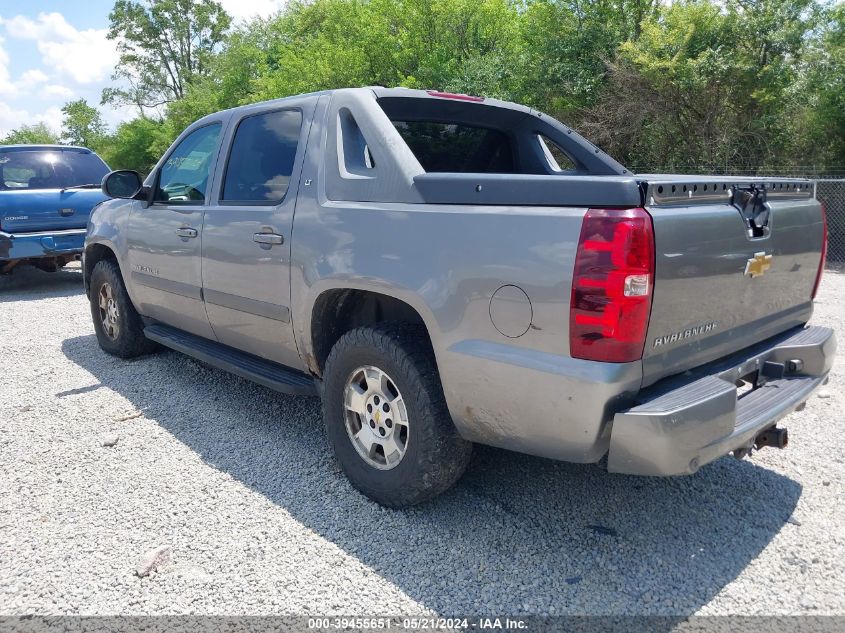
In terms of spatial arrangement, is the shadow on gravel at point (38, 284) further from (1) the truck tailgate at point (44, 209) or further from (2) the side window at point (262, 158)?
(2) the side window at point (262, 158)

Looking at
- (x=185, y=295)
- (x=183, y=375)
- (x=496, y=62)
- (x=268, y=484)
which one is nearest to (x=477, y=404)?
(x=268, y=484)

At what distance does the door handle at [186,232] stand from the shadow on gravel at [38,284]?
5.78 metres

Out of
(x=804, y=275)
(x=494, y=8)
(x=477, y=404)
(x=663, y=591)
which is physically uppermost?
(x=494, y=8)

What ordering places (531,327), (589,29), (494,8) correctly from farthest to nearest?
(494,8) → (589,29) → (531,327)

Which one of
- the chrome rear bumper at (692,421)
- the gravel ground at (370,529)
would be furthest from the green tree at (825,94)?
the chrome rear bumper at (692,421)

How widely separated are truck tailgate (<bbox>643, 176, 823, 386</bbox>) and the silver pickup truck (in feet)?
0.04

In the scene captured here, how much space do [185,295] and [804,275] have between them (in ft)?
12.2

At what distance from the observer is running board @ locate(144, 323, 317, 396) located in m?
3.62

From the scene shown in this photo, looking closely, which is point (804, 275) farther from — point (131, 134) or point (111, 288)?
point (131, 134)

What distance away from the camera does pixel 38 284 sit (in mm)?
10148

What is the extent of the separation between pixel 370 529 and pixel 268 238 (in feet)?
5.33

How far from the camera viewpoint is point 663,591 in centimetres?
253

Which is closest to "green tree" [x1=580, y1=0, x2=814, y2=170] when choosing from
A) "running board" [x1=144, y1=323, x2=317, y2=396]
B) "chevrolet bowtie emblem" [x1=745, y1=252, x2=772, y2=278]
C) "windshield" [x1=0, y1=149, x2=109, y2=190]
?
"windshield" [x1=0, y1=149, x2=109, y2=190]

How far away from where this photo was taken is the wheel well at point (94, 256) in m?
5.79
